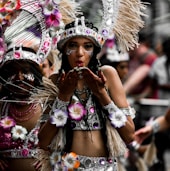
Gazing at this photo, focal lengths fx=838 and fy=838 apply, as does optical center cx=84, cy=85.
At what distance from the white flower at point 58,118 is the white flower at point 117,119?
0.33 metres

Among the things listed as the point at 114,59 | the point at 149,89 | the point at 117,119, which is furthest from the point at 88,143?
the point at 149,89

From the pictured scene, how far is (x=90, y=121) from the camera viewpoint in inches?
235

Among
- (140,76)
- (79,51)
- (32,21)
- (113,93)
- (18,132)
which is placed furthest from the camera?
(140,76)

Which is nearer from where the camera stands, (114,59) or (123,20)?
A: (123,20)

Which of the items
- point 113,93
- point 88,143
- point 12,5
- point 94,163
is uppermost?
point 12,5

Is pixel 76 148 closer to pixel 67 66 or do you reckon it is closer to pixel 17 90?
pixel 67 66

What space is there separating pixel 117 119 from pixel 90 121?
0.20 metres

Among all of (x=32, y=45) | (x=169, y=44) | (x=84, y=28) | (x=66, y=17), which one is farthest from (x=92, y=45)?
(x=169, y=44)

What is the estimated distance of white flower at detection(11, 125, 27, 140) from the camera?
7.02 metres

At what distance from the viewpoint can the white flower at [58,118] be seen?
5.93 meters

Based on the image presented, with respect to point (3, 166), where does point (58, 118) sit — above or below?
above

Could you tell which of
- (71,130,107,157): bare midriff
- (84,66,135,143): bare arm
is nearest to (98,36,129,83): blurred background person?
(84,66,135,143): bare arm

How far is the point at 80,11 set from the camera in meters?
6.89

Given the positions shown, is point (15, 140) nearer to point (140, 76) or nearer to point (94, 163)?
point (94, 163)
